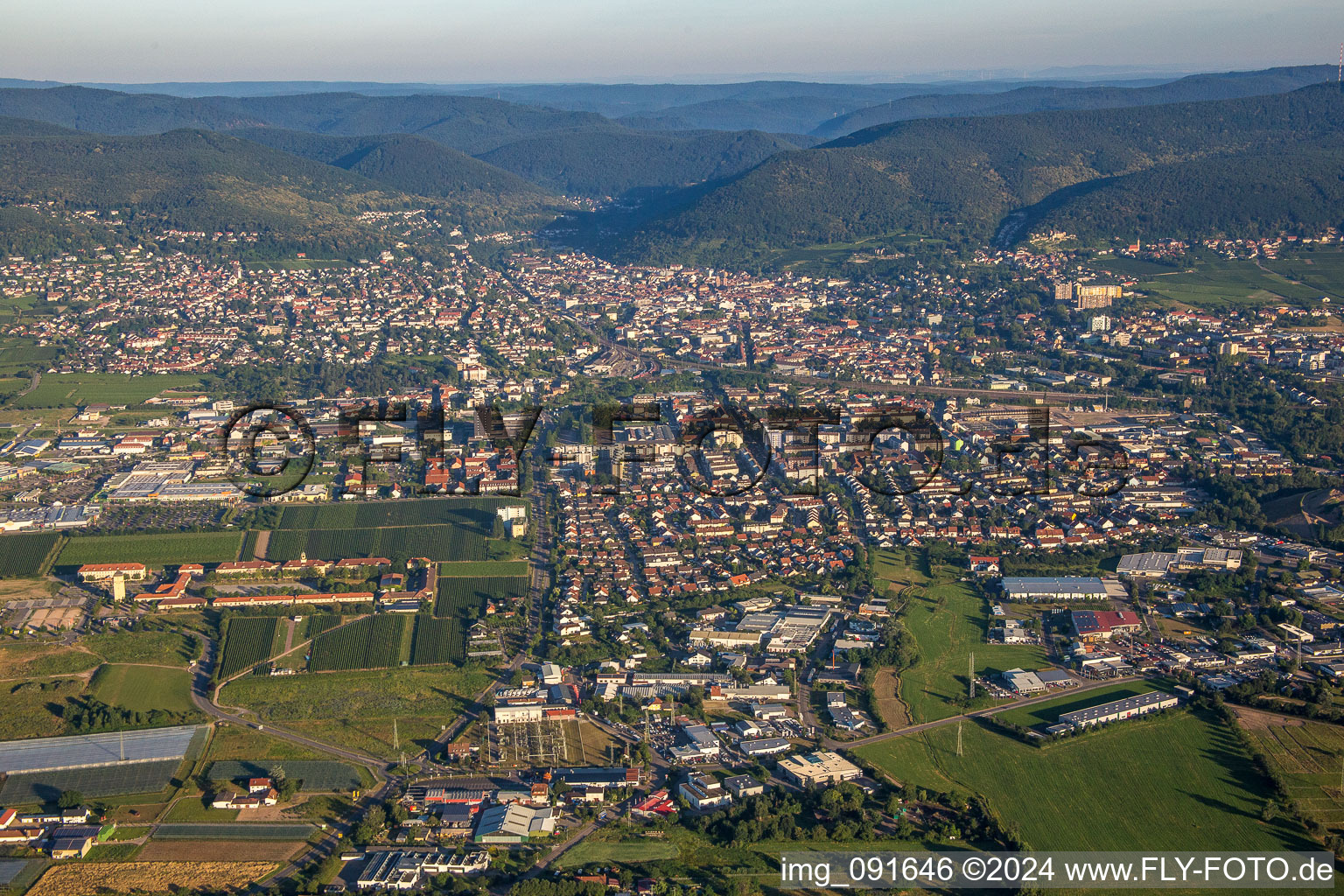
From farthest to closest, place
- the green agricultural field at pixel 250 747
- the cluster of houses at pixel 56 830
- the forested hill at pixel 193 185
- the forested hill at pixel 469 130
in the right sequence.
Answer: the forested hill at pixel 469 130 < the forested hill at pixel 193 185 < the green agricultural field at pixel 250 747 < the cluster of houses at pixel 56 830

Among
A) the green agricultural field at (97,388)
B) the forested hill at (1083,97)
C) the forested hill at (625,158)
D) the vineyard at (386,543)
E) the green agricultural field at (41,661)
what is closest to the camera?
the green agricultural field at (41,661)

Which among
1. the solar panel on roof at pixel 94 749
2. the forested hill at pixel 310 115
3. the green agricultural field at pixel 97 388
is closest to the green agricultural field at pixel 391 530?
the solar panel on roof at pixel 94 749

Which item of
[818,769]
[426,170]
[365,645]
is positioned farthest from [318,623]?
[426,170]

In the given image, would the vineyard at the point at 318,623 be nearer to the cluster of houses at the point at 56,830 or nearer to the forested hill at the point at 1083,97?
the cluster of houses at the point at 56,830

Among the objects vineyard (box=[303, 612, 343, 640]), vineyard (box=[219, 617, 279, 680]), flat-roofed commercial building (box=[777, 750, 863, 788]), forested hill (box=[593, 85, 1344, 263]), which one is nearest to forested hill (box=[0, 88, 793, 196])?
forested hill (box=[593, 85, 1344, 263])

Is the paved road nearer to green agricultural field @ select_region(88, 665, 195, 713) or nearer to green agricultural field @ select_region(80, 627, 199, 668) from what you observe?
green agricultural field @ select_region(88, 665, 195, 713)
